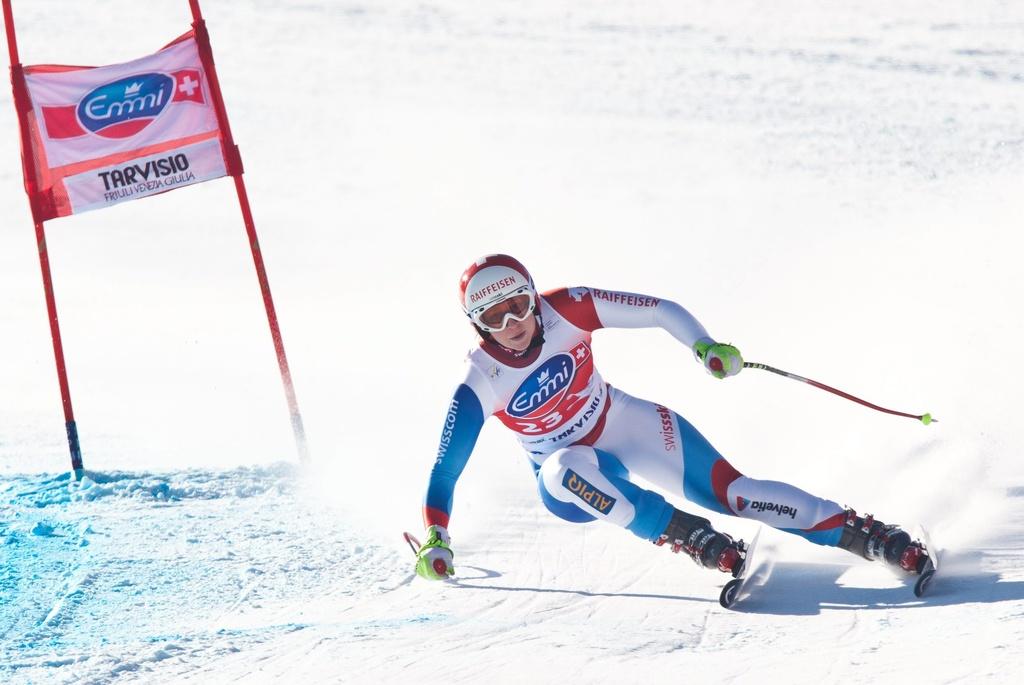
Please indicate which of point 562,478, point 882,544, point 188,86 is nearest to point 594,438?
point 562,478

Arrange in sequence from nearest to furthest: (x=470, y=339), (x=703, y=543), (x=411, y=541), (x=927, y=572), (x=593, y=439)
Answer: (x=927, y=572) < (x=703, y=543) < (x=593, y=439) < (x=411, y=541) < (x=470, y=339)

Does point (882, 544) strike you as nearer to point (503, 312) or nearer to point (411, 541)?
point (503, 312)

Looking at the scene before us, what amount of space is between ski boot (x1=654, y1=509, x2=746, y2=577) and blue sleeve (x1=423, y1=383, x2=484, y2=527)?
0.86 metres

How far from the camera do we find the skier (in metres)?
4.86

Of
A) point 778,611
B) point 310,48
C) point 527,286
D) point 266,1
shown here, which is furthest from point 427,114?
point 778,611

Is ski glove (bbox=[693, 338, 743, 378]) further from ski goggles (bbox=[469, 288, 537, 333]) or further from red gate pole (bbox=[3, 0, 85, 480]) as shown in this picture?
red gate pole (bbox=[3, 0, 85, 480])

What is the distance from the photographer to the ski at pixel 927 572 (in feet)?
14.9

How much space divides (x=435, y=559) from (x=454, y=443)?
515 mm

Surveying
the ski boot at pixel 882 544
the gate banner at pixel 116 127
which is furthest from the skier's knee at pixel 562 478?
the gate banner at pixel 116 127

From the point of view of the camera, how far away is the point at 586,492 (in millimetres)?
4891

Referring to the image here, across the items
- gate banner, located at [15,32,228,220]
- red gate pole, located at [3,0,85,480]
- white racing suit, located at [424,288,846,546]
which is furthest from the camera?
gate banner, located at [15,32,228,220]

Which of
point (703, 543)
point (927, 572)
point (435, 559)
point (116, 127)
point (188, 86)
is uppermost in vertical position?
point (188, 86)

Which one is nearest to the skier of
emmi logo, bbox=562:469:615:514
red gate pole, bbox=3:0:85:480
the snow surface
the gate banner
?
emmi logo, bbox=562:469:615:514

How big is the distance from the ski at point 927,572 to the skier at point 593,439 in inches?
1.3
